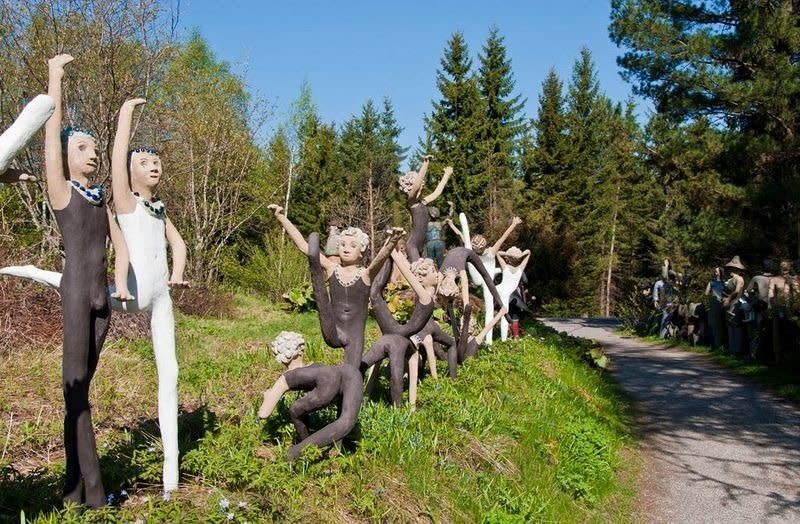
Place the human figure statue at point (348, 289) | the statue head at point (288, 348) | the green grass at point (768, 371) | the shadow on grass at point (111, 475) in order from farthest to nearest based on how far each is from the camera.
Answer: the green grass at point (768, 371) → the human figure statue at point (348, 289) → the statue head at point (288, 348) → the shadow on grass at point (111, 475)

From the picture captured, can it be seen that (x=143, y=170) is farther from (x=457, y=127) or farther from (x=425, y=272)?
(x=457, y=127)

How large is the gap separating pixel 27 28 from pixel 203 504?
10.7 m

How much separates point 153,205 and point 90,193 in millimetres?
435

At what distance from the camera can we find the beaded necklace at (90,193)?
11.2 feet

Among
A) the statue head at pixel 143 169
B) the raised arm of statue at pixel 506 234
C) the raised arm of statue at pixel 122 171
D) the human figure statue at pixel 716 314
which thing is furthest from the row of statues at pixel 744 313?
the raised arm of statue at pixel 122 171

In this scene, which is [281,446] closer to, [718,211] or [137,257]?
[137,257]

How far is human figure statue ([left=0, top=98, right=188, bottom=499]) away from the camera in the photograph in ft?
11.9

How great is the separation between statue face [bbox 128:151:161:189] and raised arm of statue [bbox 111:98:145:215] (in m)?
0.12

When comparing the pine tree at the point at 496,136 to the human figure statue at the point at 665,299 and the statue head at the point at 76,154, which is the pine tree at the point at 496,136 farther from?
the statue head at the point at 76,154

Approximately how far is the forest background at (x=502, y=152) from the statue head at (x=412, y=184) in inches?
190

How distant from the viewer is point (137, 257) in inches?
147

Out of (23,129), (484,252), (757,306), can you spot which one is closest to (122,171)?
(23,129)

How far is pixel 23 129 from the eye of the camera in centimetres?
276

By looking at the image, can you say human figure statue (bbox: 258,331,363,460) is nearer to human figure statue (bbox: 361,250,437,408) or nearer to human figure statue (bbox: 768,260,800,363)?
human figure statue (bbox: 361,250,437,408)
